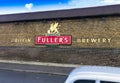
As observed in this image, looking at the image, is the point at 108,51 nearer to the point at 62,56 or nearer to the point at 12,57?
Answer: the point at 62,56

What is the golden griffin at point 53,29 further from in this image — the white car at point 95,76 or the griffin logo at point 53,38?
the white car at point 95,76

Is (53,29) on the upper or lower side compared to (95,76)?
upper

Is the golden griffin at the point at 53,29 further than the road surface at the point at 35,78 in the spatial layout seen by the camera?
Yes

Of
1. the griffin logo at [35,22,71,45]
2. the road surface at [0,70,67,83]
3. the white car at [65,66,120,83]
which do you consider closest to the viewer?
the white car at [65,66,120,83]

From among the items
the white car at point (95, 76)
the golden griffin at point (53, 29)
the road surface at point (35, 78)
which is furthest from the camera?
the golden griffin at point (53, 29)

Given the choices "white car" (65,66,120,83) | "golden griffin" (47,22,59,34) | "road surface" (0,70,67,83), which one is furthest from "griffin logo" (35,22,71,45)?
"white car" (65,66,120,83)

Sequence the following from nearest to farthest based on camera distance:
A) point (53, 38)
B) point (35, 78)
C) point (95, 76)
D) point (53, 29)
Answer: point (95, 76) → point (35, 78) → point (53, 29) → point (53, 38)

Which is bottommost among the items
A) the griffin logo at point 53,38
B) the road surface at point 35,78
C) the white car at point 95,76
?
the road surface at point 35,78

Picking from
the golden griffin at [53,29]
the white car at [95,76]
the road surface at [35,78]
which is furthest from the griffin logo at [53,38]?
the white car at [95,76]

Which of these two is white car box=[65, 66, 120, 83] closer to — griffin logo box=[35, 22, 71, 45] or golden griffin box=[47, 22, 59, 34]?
griffin logo box=[35, 22, 71, 45]

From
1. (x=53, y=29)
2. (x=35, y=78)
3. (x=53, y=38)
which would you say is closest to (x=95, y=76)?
(x=35, y=78)

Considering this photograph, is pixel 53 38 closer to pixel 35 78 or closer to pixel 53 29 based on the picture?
pixel 53 29

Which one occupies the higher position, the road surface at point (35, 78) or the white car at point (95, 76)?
the white car at point (95, 76)

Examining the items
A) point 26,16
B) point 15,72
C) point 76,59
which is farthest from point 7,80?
point 26,16
